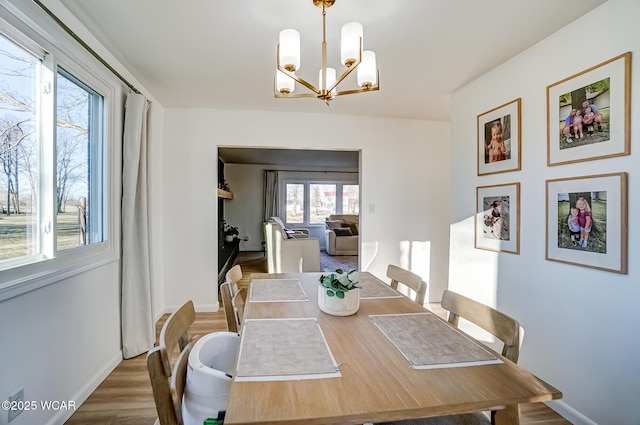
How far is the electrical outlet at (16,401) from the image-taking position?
1.30 metres

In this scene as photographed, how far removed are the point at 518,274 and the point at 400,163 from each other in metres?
1.91

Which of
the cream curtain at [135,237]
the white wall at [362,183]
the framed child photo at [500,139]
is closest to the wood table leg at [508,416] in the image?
the framed child photo at [500,139]

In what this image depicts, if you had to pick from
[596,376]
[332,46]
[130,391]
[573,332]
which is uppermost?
[332,46]

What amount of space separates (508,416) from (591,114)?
1654mm

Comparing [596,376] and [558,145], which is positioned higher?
[558,145]

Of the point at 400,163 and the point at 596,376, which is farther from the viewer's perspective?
the point at 400,163

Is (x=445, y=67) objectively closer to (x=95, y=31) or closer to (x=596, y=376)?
(x=596, y=376)

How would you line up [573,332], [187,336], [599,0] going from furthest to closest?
1. [573,332]
2. [599,0]
3. [187,336]

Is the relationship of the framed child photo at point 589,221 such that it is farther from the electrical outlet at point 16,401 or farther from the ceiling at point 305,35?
the electrical outlet at point 16,401

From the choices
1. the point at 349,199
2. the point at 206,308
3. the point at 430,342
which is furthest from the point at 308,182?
the point at 430,342

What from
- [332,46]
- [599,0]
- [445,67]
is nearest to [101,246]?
[332,46]

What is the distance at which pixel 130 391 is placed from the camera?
1931mm

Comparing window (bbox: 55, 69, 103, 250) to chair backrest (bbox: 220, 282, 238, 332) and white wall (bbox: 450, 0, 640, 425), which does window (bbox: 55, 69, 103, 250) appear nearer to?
chair backrest (bbox: 220, 282, 238, 332)

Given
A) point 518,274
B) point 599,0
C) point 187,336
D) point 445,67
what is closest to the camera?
point 187,336
